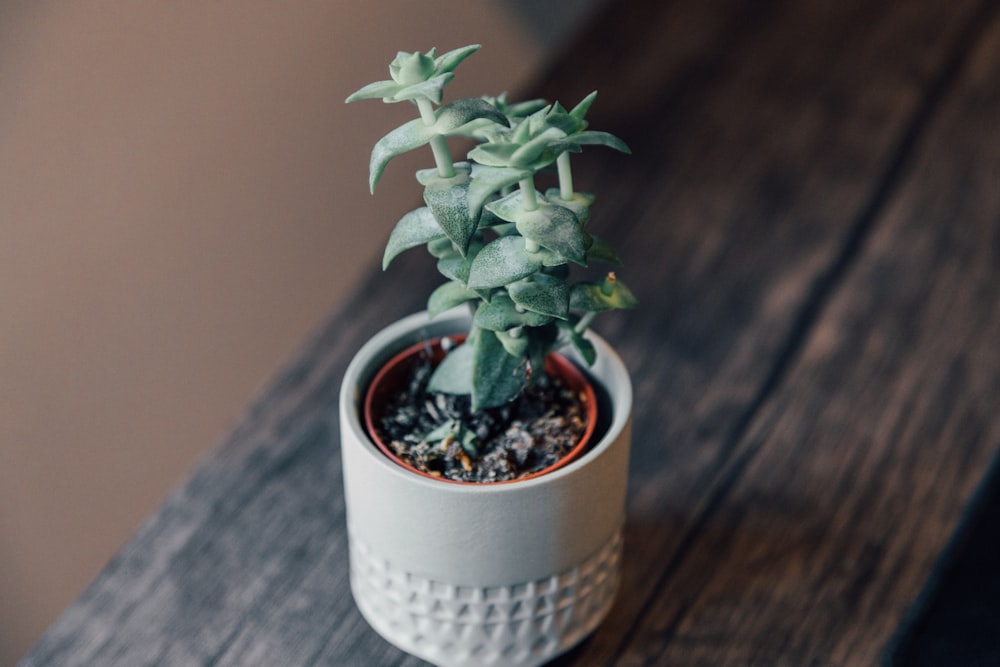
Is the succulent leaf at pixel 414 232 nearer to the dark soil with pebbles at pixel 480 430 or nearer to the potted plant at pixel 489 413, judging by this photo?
the potted plant at pixel 489 413

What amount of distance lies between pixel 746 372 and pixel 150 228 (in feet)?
2.29

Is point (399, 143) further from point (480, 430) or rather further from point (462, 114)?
point (480, 430)

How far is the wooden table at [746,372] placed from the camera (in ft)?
2.17

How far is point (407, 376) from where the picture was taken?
2.09 ft

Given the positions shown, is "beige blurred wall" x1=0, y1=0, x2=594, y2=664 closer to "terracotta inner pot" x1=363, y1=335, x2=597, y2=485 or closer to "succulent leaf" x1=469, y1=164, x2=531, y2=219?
"terracotta inner pot" x1=363, y1=335, x2=597, y2=485

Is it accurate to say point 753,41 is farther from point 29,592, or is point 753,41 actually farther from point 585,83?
point 29,592

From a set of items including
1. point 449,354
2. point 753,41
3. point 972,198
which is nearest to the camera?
point 449,354

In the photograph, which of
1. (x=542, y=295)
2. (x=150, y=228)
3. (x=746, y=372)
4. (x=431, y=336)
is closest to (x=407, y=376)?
(x=431, y=336)

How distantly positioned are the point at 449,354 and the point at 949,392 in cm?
37

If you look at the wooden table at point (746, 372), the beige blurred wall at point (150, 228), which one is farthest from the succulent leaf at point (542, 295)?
the beige blurred wall at point (150, 228)

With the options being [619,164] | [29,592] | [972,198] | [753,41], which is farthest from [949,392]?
[29,592]

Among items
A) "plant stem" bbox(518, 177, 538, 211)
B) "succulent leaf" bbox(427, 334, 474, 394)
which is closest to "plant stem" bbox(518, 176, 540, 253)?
"plant stem" bbox(518, 177, 538, 211)

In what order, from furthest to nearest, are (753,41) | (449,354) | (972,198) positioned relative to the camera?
(753,41)
(972,198)
(449,354)

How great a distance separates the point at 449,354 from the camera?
612 mm
